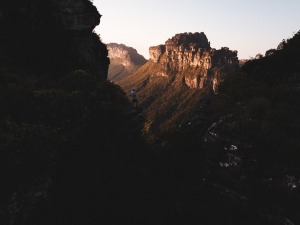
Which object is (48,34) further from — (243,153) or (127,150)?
(243,153)

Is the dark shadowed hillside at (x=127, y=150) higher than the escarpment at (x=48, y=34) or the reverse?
the reverse

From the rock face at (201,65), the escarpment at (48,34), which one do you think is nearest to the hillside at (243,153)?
the escarpment at (48,34)

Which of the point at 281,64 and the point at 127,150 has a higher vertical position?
the point at 281,64

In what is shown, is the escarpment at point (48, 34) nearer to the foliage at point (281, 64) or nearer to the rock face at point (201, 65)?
the foliage at point (281, 64)

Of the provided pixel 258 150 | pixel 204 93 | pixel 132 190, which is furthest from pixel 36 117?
pixel 204 93

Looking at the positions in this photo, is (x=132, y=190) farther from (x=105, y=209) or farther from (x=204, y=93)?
(x=204, y=93)

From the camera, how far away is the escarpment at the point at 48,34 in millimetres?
16344

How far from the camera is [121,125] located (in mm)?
15562

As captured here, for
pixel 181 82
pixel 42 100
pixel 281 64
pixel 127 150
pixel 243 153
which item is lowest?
Answer: pixel 181 82

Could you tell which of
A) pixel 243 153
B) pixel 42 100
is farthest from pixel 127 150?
pixel 243 153

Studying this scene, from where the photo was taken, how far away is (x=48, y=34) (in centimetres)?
1797

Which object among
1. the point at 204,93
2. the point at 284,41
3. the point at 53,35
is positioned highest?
the point at 284,41

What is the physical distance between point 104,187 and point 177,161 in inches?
132

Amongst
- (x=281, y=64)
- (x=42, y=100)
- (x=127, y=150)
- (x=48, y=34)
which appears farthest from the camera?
(x=48, y=34)
